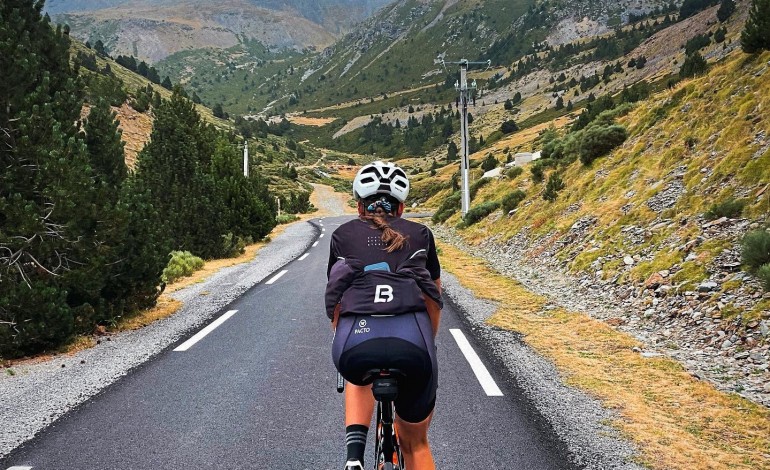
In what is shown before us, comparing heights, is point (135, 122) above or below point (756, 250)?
above

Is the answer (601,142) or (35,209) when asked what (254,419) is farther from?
(601,142)

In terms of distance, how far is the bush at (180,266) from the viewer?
1382cm

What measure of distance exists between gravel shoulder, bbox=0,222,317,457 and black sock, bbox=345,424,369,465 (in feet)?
10.6

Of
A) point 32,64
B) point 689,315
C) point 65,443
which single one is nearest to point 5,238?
point 32,64

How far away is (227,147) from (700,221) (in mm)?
21015

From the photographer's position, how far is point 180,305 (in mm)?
10219

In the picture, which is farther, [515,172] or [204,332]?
[515,172]

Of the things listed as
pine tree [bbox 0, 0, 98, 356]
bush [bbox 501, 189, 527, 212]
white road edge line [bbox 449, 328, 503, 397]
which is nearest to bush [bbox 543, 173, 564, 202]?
bush [bbox 501, 189, 527, 212]

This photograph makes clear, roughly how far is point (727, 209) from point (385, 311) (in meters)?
8.55

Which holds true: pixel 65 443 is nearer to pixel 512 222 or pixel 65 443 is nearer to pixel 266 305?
pixel 266 305

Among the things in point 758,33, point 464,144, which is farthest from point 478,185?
point 758,33

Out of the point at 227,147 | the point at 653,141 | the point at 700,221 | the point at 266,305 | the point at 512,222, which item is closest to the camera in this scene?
the point at 700,221

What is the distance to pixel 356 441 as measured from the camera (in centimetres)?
243

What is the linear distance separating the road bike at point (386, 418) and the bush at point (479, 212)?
21571 millimetres
